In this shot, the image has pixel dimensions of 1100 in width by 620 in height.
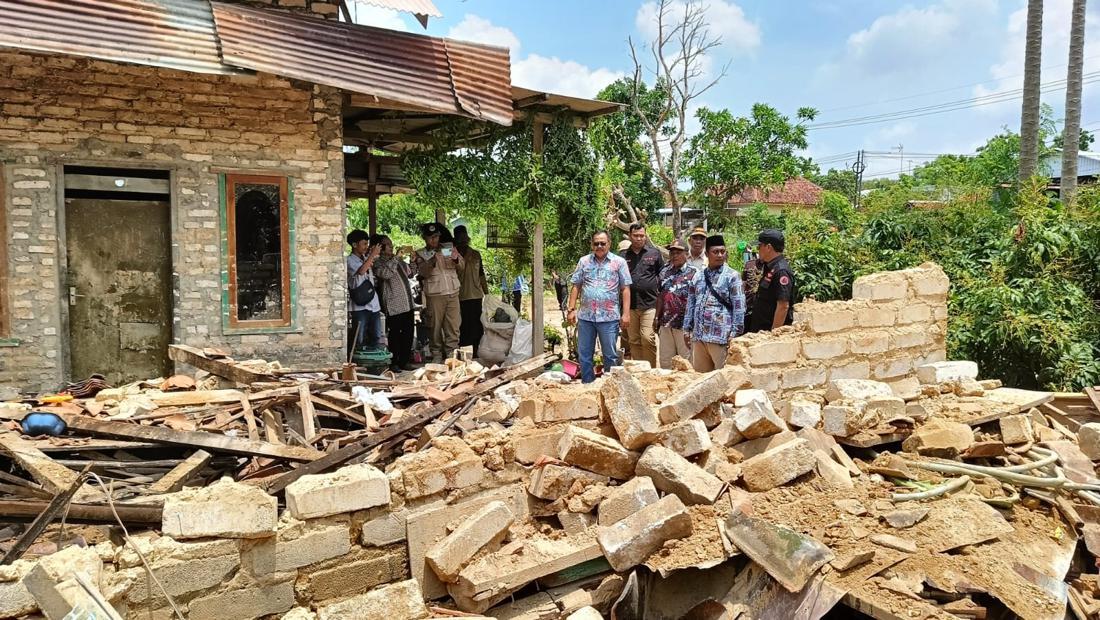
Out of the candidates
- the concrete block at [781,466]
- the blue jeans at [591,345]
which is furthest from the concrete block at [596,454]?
the blue jeans at [591,345]

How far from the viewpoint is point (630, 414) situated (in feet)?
15.9

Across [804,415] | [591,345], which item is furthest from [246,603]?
[591,345]

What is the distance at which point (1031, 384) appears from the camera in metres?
9.98

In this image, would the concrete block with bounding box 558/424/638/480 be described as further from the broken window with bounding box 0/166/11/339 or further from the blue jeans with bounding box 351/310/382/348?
the broken window with bounding box 0/166/11/339

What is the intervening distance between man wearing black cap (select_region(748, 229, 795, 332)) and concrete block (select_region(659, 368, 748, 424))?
1.56m

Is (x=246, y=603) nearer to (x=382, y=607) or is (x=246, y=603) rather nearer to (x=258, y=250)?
(x=382, y=607)

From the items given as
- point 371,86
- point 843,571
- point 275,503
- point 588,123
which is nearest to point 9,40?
point 371,86

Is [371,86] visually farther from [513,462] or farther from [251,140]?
[513,462]

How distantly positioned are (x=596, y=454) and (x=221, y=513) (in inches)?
82.9

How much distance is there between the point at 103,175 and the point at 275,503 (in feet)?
19.9

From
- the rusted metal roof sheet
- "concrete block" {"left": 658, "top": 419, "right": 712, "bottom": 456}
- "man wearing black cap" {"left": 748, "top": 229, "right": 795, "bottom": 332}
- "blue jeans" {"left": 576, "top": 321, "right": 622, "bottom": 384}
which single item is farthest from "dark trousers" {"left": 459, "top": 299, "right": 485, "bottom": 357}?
"concrete block" {"left": 658, "top": 419, "right": 712, "bottom": 456}

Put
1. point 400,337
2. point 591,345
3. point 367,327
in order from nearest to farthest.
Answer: point 591,345, point 367,327, point 400,337

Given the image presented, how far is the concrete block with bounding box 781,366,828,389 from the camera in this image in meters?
6.34

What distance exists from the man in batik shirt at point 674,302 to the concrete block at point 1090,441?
3.25 metres
